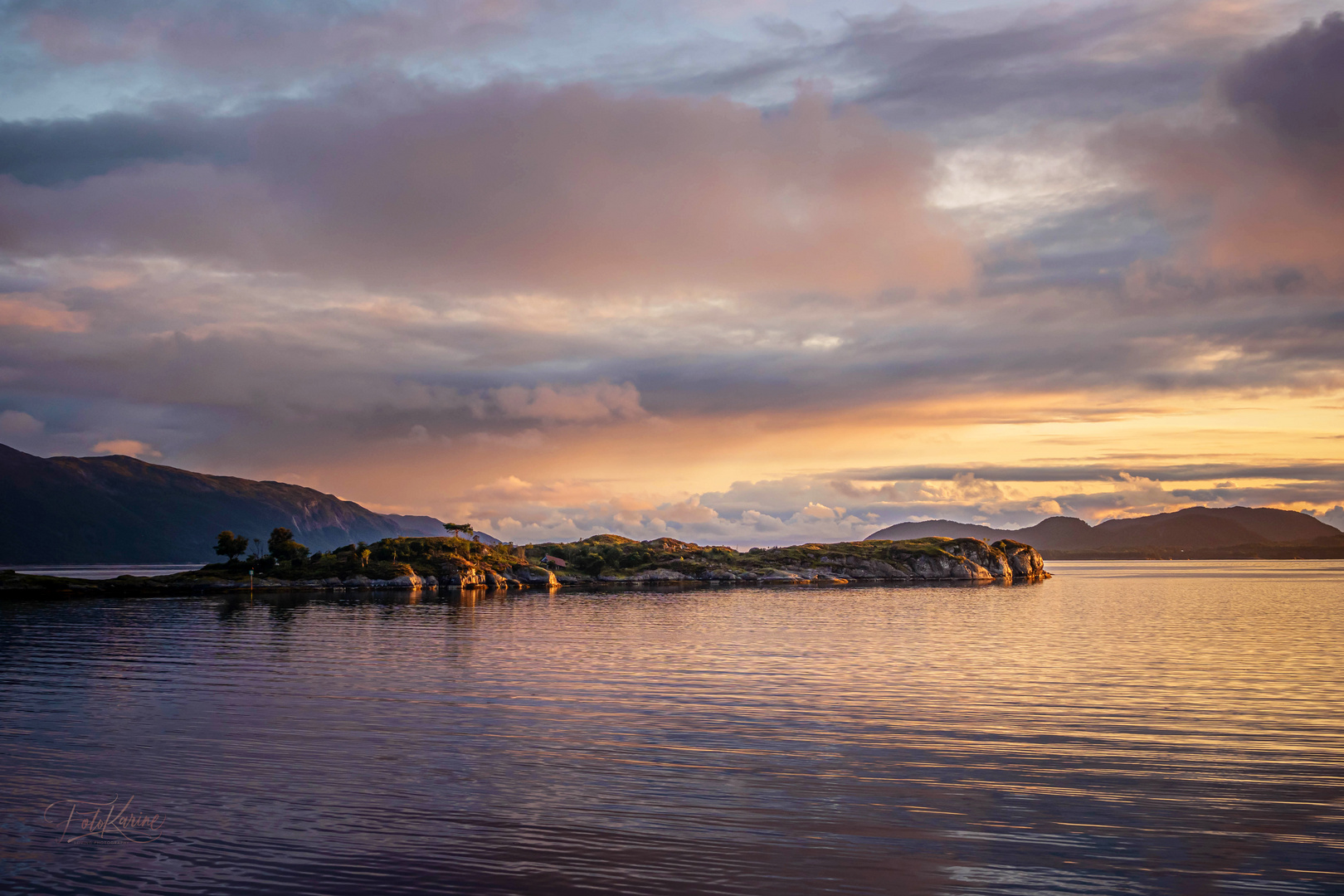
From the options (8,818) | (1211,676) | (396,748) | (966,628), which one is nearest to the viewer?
(8,818)

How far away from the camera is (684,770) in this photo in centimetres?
2812

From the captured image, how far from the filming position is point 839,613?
114 metres

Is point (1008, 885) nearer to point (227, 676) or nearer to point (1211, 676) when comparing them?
point (1211, 676)

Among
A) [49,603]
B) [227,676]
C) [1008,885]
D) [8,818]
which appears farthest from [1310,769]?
[49,603]

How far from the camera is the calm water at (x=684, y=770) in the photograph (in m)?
19.0

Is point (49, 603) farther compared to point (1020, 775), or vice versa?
point (49, 603)

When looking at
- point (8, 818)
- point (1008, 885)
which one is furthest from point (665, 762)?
point (8, 818)

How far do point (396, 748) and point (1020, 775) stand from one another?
22.7m

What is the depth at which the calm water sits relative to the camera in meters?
19.0

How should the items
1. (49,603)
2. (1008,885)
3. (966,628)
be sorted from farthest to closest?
(49,603) < (966,628) < (1008,885)

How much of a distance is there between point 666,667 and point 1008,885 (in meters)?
39.7

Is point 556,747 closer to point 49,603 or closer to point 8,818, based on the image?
point 8,818

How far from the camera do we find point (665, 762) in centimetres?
2923

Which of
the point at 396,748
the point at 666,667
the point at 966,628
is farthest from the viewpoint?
the point at 966,628
